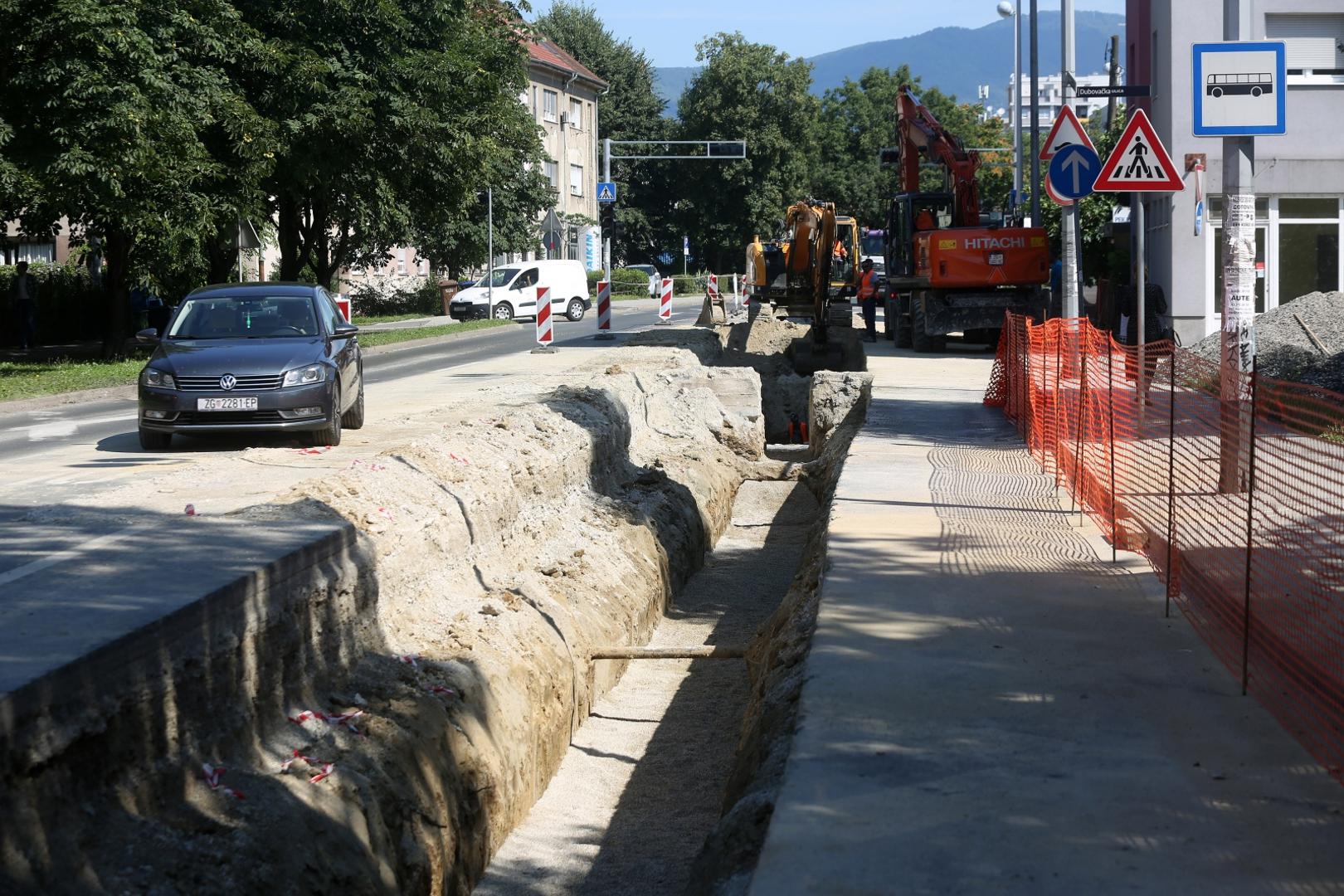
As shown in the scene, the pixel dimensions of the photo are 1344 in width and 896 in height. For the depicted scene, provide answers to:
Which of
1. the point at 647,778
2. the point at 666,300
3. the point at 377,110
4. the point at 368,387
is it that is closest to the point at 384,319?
the point at 666,300

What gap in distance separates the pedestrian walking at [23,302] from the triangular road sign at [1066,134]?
2262 cm

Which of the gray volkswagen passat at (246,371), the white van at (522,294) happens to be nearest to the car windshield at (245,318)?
the gray volkswagen passat at (246,371)

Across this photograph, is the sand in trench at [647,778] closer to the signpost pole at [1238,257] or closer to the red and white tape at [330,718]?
the red and white tape at [330,718]

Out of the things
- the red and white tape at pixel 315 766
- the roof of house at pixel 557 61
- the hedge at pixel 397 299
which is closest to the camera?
the red and white tape at pixel 315 766

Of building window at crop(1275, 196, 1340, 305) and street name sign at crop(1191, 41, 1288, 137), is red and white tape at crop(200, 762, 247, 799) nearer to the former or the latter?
street name sign at crop(1191, 41, 1288, 137)

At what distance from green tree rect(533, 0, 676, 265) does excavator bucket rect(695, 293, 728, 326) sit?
43008 mm

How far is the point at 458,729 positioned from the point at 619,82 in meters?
77.0

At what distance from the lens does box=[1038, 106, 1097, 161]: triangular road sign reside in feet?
47.1

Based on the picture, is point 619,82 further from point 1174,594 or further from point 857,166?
point 1174,594

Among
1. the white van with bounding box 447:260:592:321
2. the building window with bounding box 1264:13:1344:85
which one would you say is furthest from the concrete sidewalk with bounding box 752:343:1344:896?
the white van with bounding box 447:260:592:321

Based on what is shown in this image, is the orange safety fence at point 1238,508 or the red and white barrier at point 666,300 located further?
the red and white barrier at point 666,300

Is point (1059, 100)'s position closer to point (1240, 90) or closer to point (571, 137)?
point (571, 137)

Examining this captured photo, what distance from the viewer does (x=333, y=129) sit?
2792 centimetres

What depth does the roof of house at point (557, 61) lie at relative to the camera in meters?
65.1
